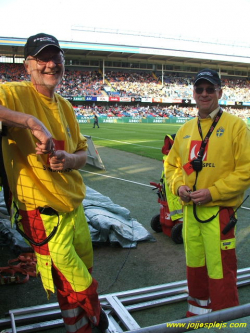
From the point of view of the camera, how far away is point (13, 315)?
9.49 feet

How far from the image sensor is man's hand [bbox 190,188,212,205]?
8.69 ft

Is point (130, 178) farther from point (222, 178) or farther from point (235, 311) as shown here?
point (235, 311)

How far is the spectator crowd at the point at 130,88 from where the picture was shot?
5312 centimetres

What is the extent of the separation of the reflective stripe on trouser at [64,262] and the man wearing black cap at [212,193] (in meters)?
0.97

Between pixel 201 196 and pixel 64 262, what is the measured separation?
1192 millimetres

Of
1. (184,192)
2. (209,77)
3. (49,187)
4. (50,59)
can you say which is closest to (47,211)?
(49,187)

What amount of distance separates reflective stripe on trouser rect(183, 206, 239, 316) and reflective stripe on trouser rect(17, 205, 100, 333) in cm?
94

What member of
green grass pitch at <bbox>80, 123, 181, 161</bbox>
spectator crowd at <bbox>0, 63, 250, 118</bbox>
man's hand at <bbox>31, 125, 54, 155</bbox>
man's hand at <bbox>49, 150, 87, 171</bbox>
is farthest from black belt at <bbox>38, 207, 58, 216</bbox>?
spectator crowd at <bbox>0, 63, 250, 118</bbox>

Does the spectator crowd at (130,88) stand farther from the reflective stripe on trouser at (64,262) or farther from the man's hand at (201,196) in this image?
the reflective stripe on trouser at (64,262)

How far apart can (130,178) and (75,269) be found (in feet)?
23.6

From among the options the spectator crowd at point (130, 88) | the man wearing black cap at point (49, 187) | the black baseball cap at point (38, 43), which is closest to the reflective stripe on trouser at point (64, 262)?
the man wearing black cap at point (49, 187)

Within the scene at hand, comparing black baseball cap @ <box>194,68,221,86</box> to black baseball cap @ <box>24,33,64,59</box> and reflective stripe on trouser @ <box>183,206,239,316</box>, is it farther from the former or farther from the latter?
black baseball cap @ <box>24,33,64,59</box>

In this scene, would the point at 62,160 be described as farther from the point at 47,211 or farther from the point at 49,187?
the point at 47,211

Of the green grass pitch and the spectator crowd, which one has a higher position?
the spectator crowd
